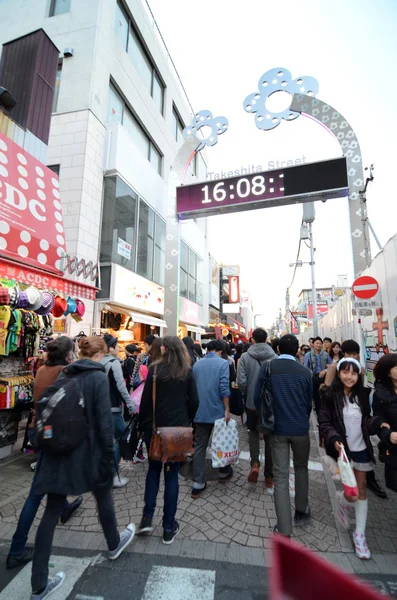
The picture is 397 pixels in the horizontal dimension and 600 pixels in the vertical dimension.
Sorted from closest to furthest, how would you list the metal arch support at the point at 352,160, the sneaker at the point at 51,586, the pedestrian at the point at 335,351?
the sneaker at the point at 51,586 → the pedestrian at the point at 335,351 → the metal arch support at the point at 352,160

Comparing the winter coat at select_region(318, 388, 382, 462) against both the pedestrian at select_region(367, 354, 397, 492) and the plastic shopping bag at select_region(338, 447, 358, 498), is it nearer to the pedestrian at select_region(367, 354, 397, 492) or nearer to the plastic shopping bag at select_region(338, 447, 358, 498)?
the pedestrian at select_region(367, 354, 397, 492)

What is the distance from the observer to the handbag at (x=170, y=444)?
2697 mm

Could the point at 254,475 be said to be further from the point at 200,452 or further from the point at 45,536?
the point at 45,536

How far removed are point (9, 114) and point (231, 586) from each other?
9418mm

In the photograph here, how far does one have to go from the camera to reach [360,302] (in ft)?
19.5

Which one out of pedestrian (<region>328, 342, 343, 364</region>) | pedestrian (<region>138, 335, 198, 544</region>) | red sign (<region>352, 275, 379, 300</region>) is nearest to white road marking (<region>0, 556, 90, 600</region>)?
pedestrian (<region>138, 335, 198, 544</region>)

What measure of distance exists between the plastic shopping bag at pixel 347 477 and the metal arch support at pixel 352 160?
594 cm

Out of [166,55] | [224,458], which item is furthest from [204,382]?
[166,55]

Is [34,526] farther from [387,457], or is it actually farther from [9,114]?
[9,114]

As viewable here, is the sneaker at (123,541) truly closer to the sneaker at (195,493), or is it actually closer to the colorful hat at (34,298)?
the sneaker at (195,493)

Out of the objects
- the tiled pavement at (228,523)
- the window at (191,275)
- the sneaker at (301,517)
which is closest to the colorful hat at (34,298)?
the tiled pavement at (228,523)

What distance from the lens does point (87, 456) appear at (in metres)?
2.26

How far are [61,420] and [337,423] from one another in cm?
249

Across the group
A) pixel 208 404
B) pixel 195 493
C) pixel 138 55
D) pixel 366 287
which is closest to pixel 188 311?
pixel 366 287
